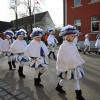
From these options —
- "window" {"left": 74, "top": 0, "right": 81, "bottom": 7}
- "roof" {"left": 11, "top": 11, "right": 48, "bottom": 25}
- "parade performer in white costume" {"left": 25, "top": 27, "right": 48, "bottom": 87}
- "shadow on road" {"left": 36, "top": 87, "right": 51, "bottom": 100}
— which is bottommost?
"shadow on road" {"left": 36, "top": 87, "right": 51, "bottom": 100}

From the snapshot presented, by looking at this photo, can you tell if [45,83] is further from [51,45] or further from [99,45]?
[99,45]

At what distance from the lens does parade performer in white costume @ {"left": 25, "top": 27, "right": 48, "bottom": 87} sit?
9461 mm

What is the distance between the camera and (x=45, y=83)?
9734 millimetres

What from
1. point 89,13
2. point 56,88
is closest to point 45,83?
point 56,88

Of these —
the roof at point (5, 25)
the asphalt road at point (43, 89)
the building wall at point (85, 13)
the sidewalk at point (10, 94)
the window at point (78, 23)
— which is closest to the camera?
the sidewalk at point (10, 94)

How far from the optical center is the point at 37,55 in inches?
381

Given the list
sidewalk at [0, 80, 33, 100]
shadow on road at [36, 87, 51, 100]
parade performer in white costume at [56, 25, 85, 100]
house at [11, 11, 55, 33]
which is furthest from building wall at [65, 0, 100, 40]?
house at [11, 11, 55, 33]

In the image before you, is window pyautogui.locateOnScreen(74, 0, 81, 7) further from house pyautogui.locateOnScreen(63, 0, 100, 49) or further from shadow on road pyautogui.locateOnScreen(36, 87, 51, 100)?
shadow on road pyautogui.locateOnScreen(36, 87, 51, 100)

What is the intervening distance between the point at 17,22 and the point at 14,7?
11.3 m

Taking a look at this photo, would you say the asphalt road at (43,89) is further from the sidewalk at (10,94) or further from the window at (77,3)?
the window at (77,3)

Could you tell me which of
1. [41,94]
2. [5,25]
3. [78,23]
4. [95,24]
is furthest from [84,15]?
[5,25]

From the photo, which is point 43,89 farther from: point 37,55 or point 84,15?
point 84,15

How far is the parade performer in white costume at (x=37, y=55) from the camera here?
9.46 meters

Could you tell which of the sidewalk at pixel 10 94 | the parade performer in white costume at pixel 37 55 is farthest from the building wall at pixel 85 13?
the sidewalk at pixel 10 94
